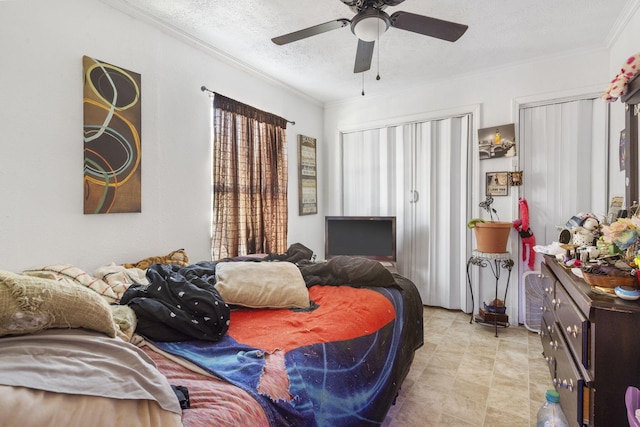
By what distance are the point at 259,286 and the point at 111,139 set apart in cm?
141

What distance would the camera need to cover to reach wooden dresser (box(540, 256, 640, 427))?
1.15 m

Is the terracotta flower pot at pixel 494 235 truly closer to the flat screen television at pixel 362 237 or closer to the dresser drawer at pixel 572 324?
the flat screen television at pixel 362 237

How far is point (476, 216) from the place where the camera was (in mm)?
3396

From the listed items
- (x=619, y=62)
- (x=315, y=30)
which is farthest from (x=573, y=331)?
(x=619, y=62)

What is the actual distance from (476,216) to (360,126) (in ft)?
5.83

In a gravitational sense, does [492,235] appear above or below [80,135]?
below

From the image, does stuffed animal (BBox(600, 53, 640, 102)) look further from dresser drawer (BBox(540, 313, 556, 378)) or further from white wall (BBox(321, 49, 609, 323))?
dresser drawer (BBox(540, 313, 556, 378))

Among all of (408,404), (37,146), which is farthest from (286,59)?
(408,404)

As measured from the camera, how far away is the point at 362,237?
3.68 meters

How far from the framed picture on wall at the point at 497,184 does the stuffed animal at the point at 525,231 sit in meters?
0.18

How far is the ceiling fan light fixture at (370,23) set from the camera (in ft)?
5.38

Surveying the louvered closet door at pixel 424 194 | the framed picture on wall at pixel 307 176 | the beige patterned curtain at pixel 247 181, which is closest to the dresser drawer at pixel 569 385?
the louvered closet door at pixel 424 194

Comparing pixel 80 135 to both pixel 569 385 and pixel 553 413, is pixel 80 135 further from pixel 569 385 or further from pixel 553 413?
pixel 553 413

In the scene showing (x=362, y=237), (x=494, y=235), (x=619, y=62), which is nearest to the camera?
(x=619, y=62)
